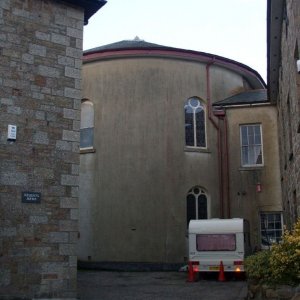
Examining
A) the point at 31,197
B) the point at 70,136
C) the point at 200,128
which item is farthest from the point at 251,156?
the point at 31,197

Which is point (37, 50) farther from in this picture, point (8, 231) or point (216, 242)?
point (216, 242)

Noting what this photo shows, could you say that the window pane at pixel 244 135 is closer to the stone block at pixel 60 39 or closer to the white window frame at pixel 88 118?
the white window frame at pixel 88 118

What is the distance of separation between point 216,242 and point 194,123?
7.04 meters

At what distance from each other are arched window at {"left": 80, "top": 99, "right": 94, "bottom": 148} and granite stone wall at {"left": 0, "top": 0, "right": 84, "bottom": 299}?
10891mm

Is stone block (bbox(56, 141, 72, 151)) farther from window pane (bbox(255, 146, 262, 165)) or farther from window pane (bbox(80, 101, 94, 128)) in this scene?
window pane (bbox(255, 146, 262, 165))

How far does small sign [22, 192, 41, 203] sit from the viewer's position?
445 inches

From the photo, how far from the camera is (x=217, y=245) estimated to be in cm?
1773

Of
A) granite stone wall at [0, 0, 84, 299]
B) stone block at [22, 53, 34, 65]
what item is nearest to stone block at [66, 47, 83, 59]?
granite stone wall at [0, 0, 84, 299]

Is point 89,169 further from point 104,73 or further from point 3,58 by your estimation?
point 3,58

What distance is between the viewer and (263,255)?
37.2 ft

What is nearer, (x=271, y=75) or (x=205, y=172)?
(x=271, y=75)

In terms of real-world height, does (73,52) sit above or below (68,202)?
above

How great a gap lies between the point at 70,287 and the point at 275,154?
13.6m

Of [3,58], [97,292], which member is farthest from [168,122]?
[3,58]
